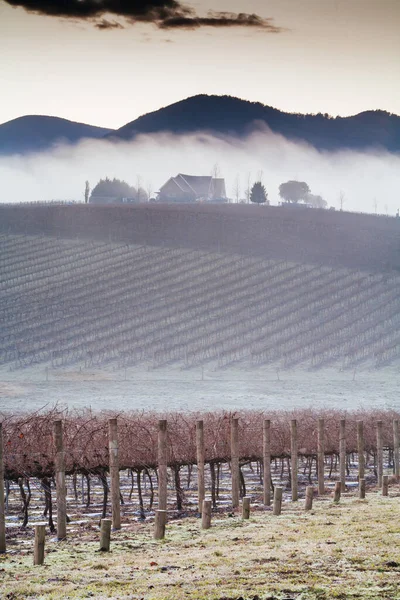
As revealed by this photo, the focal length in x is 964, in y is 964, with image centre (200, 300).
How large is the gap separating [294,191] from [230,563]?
159 metres

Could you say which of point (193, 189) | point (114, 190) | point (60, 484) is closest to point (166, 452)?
point (60, 484)

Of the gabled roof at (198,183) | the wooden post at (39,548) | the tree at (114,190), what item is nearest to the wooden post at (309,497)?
the wooden post at (39,548)

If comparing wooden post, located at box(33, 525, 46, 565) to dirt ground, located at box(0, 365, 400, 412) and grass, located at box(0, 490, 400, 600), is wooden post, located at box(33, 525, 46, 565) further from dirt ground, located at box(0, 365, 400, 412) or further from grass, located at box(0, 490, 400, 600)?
dirt ground, located at box(0, 365, 400, 412)

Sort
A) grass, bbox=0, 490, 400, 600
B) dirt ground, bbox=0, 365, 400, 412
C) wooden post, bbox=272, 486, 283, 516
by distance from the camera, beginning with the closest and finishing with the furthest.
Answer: grass, bbox=0, 490, 400, 600
wooden post, bbox=272, 486, 283, 516
dirt ground, bbox=0, 365, 400, 412

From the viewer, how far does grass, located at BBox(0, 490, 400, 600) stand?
11.7 m

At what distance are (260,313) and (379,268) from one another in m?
18.6

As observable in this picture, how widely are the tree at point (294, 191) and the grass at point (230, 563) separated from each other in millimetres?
153241

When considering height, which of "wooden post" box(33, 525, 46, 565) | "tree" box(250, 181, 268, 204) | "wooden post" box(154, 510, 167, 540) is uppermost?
"tree" box(250, 181, 268, 204)

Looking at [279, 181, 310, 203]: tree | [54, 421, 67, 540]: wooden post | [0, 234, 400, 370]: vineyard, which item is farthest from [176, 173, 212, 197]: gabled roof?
[54, 421, 67, 540]: wooden post

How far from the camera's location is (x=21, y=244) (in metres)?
108

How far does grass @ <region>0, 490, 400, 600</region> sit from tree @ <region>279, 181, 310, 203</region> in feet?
503

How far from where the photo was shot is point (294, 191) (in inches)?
6708

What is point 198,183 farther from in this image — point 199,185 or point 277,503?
point 277,503

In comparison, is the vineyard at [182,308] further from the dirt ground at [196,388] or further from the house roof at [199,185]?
the house roof at [199,185]
